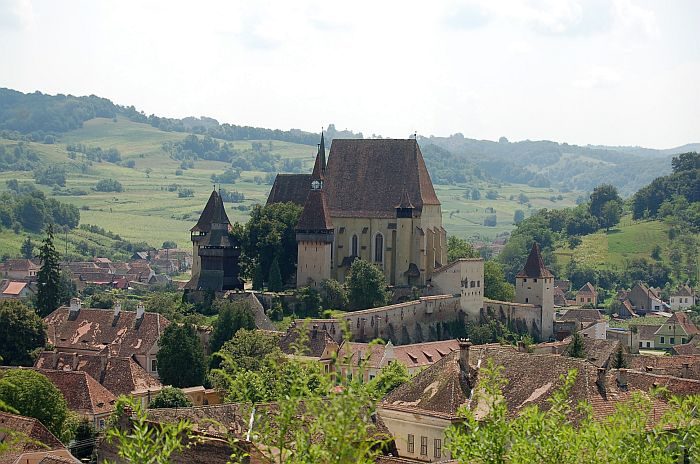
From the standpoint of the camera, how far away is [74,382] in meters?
73.9

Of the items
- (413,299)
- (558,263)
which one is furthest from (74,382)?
(558,263)

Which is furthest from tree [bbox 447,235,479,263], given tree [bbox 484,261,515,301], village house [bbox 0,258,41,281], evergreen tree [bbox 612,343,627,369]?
village house [bbox 0,258,41,281]

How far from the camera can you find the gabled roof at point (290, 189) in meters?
110

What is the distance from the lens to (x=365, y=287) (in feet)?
327

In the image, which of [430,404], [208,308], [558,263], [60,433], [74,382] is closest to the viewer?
[430,404]

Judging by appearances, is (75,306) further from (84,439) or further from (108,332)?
(84,439)

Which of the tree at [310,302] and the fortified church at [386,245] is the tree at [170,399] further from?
the fortified church at [386,245]

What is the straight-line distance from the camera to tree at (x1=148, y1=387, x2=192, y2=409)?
232 feet

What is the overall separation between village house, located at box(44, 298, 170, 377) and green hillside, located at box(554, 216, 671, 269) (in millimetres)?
101492

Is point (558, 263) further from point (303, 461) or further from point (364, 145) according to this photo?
point (303, 461)

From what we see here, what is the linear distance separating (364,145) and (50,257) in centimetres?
2461

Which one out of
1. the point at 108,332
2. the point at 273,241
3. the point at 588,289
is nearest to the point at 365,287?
the point at 273,241

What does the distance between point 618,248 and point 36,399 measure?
13825 centimetres

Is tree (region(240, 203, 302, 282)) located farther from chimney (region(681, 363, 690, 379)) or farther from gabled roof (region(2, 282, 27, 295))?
gabled roof (region(2, 282, 27, 295))
